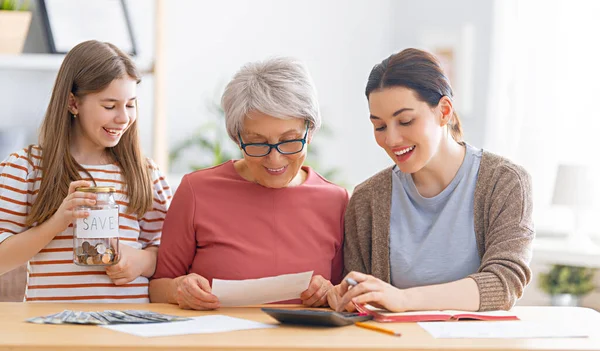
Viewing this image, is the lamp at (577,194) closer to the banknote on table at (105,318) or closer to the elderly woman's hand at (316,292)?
the elderly woman's hand at (316,292)

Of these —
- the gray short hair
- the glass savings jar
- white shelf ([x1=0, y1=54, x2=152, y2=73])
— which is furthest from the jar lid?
white shelf ([x1=0, y1=54, x2=152, y2=73])

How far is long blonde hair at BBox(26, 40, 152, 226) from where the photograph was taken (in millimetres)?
2055

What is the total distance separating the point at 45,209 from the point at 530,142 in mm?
3150

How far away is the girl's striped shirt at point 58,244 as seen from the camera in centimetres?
205

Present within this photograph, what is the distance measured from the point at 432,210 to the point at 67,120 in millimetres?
998

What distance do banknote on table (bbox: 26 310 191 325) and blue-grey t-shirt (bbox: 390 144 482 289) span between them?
63 cm

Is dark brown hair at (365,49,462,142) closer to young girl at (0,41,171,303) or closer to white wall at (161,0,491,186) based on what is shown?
young girl at (0,41,171,303)

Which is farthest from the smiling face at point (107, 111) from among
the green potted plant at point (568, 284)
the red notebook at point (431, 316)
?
the green potted plant at point (568, 284)

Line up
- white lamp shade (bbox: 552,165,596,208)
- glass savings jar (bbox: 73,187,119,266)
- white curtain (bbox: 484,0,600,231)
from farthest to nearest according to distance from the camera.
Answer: white curtain (bbox: 484,0,600,231) < white lamp shade (bbox: 552,165,596,208) < glass savings jar (bbox: 73,187,119,266)

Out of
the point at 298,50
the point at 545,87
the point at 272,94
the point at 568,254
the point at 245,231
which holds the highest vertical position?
the point at 298,50

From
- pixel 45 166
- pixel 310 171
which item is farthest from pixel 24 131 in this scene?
pixel 310 171

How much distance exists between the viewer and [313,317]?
1644 mm

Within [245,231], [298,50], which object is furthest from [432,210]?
[298,50]

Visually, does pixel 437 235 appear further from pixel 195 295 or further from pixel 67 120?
pixel 67 120
